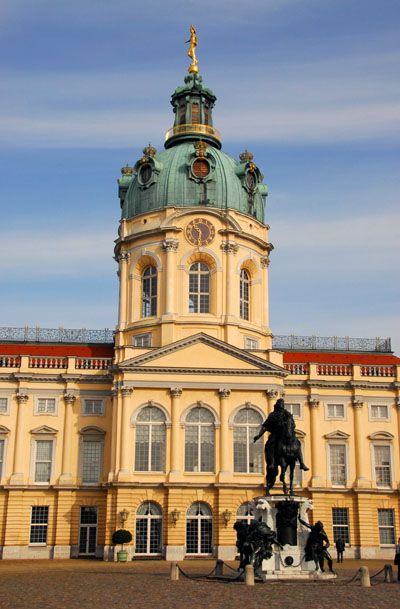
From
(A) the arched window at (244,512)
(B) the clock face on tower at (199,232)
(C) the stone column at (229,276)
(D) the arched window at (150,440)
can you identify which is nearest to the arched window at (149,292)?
(B) the clock face on tower at (199,232)

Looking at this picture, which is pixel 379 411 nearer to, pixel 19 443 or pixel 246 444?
pixel 246 444

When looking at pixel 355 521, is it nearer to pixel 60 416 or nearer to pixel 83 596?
pixel 60 416

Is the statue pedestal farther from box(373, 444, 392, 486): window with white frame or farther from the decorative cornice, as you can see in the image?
the decorative cornice

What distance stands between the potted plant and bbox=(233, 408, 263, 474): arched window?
7.92m

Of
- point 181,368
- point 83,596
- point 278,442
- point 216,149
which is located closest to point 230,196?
point 216,149

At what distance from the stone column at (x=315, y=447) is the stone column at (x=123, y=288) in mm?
14100

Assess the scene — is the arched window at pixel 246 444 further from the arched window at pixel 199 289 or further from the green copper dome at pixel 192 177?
the green copper dome at pixel 192 177

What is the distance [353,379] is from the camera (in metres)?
55.4

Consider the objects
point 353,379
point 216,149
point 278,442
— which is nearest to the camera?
point 278,442

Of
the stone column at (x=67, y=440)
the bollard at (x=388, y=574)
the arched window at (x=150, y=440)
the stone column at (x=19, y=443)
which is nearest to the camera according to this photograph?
the bollard at (x=388, y=574)

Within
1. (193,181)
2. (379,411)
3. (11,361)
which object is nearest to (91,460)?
(11,361)

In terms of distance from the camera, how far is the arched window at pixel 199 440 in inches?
1954

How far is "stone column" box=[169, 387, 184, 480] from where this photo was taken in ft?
160

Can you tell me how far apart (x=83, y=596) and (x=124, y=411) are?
2581 centimetres
